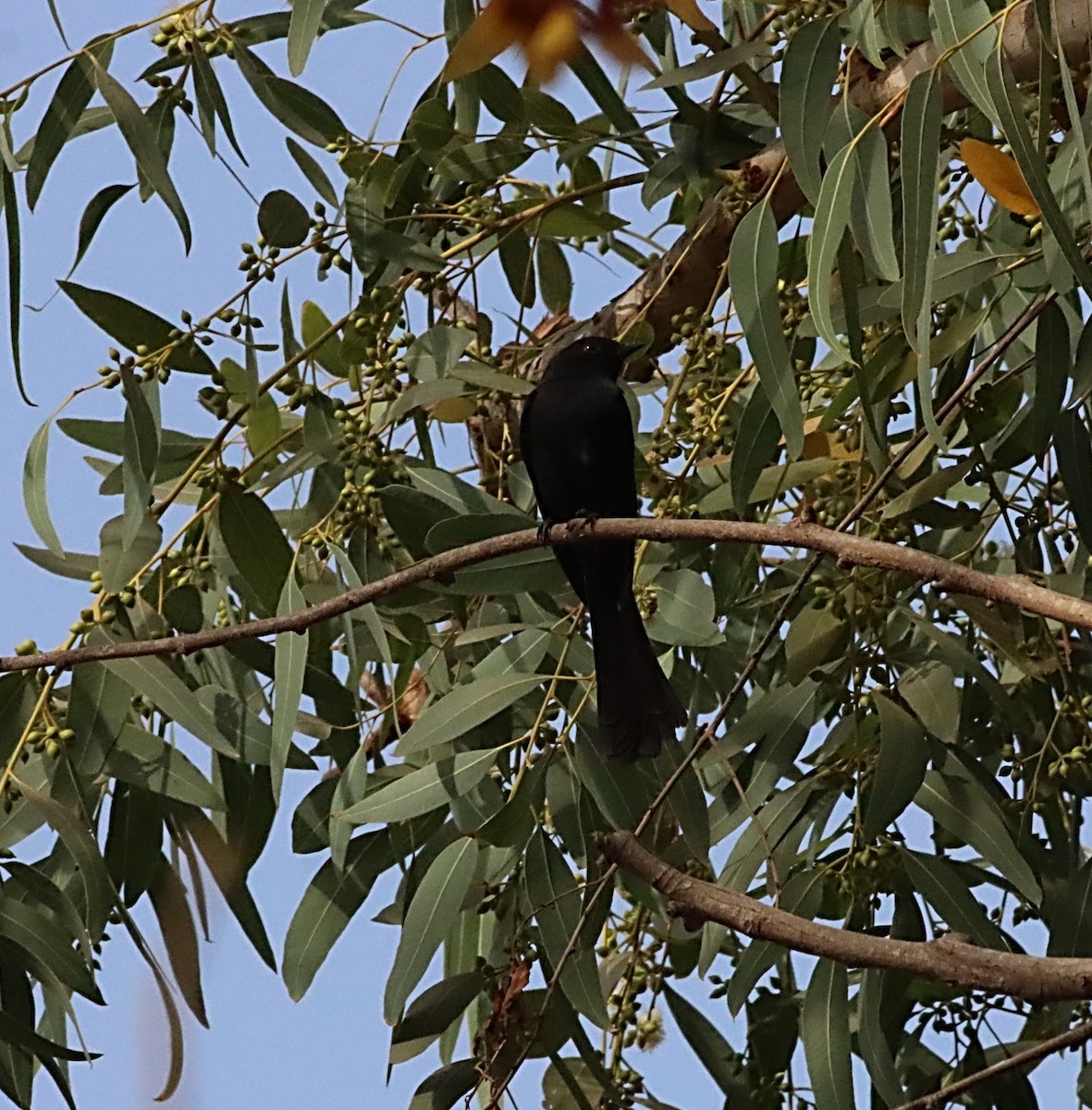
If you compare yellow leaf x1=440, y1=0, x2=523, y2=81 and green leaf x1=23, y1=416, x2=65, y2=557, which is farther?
green leaf x1=23, y1=416, x2=65, y2=557

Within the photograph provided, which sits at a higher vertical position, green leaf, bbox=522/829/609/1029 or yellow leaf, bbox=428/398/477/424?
yellow leaf, bbox=428/398/477/424

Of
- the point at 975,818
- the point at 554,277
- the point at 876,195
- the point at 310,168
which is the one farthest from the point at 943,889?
the point at 554,277

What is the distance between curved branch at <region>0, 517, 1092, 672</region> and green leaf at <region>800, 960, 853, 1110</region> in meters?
0.65

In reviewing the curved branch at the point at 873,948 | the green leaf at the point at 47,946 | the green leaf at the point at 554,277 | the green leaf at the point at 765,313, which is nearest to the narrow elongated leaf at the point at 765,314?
the green leaf at the point at 765,313

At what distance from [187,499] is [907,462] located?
106 centimetres

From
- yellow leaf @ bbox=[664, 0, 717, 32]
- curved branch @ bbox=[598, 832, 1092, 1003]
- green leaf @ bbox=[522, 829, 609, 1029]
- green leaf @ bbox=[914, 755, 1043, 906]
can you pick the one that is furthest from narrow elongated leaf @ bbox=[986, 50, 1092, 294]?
green leaf @ bbox=[522, 829, 609, 1029]

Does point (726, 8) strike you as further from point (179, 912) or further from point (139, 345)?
point (179, 912)

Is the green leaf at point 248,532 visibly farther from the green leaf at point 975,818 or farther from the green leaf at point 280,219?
the green leaf at point 975,818

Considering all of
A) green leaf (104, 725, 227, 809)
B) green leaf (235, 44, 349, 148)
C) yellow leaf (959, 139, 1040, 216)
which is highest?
green leaf (235, 44, 349, 148)

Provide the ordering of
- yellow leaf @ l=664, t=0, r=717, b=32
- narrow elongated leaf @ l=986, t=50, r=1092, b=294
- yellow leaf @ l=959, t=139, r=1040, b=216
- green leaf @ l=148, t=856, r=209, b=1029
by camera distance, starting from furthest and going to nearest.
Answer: green leaf @ l=148, t=856, r=209, b=1029, yellow leaf @ l=959, t=139, r=1040, b=216, narrow elongated leaf @ l=986, t=50, r=1092, b=294, yellow leaf @ l=664, t=0, r=717, b=32

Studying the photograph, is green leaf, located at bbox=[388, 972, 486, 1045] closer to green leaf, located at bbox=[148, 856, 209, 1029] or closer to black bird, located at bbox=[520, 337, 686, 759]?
green leaf, located at bbox=[148, 856, 209, 1029]

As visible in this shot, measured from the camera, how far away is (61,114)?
2420 mm

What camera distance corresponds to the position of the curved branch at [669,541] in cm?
153

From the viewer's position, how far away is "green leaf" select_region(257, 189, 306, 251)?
2.38 meters
